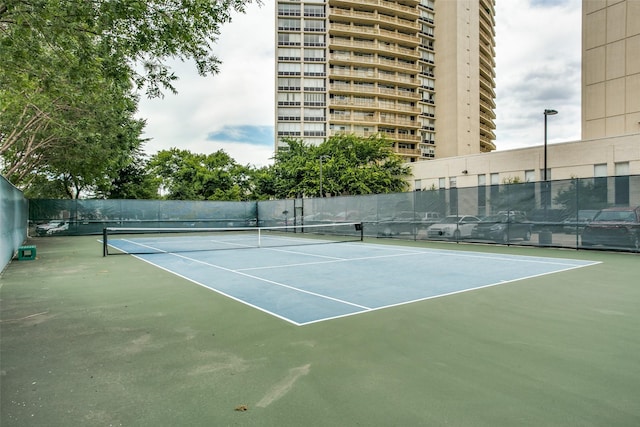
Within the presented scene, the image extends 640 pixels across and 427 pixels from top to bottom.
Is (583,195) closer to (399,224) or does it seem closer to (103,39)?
(399,224)

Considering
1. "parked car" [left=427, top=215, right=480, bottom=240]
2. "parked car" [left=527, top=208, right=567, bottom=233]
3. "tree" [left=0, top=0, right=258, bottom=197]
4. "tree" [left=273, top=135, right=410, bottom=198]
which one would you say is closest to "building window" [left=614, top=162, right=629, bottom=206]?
"parked car" [left=527, top=208, right=567, bottom=233]

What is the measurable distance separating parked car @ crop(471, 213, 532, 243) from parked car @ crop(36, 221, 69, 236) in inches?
999

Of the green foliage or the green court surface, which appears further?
the green foliage

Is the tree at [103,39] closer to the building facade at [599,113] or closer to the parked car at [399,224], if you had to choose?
the parked car at [399,224]

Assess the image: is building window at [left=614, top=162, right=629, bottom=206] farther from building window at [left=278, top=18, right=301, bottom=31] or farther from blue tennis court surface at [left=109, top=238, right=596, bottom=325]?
building window at [left=278, top=18, right=301, bottom=31]

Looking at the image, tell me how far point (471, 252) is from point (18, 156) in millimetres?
27675

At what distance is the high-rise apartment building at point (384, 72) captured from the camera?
6938cm

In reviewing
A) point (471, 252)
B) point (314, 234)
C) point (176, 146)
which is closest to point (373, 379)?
point (471, 252)

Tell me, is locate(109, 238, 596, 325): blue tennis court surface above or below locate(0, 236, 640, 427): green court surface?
below

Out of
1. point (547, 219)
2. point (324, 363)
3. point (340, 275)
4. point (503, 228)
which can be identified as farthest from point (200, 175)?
point (324, 363)

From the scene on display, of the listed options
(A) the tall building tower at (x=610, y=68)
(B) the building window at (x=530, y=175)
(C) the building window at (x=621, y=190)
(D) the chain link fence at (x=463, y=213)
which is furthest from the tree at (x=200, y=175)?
(C) the building window at (x=621, y=190)

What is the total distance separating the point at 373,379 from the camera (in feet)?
12.2

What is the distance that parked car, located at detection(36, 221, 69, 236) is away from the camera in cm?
2667

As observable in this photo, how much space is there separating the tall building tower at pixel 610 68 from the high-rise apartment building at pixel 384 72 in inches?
1309
